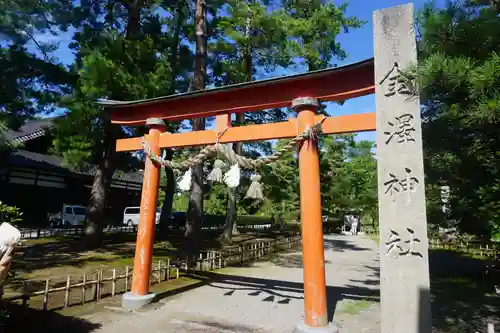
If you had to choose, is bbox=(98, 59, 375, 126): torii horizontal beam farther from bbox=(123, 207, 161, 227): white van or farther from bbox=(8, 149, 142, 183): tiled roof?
bbox=(123, 207, 161, 227): white van

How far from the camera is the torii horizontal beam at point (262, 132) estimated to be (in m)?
5.39

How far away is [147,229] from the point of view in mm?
7297

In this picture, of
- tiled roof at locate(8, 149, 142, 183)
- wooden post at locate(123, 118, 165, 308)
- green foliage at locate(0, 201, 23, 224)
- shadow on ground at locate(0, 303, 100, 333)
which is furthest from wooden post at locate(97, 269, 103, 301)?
tiled roof at locate(8, 149, 142, 183)

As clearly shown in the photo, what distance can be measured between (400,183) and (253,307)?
15.3 ft

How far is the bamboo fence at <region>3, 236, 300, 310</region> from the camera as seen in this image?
6.66 m

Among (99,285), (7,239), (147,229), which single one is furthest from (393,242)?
(99,285)

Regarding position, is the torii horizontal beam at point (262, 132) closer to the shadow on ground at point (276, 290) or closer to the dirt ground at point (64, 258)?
the shadow on ground at point (276, 290)

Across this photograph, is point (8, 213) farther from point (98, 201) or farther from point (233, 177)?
point (98, 201)

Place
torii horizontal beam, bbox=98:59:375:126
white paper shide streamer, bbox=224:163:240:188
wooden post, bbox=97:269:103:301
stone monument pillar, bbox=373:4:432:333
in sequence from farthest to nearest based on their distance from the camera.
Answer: wooden post, bbox=97:269:103:301 → white paper shide streamer, bbox=224:163:240:188 → torii horizontal beam, bbox=98:59:375:126 → stone monument pillar, bbox=373:4:432:333

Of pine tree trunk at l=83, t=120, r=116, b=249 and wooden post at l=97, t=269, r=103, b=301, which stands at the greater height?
pine tree trunk at l=83, t=120, r=116, b=249

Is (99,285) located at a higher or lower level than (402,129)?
lower

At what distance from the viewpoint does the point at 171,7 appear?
1462 centimetres

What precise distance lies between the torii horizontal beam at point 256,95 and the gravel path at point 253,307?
398 centimetres

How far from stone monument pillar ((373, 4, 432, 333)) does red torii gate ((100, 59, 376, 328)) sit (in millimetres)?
961
